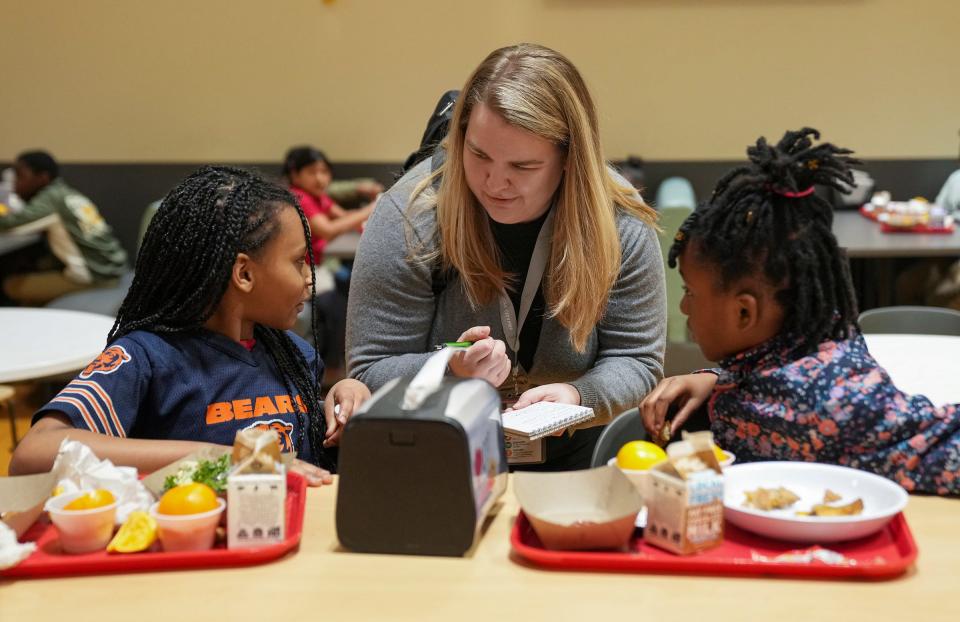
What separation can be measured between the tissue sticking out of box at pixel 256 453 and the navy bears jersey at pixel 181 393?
0.39m

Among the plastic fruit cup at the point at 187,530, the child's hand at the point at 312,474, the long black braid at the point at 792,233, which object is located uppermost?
the long black braid at the point at 792,233

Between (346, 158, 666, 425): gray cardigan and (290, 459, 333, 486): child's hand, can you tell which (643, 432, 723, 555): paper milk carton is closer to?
(290, 459, 333, 486): child's hand

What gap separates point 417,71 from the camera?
5.86m

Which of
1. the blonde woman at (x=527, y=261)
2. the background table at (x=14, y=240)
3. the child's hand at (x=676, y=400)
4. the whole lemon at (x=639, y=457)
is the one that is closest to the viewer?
the whole lemon at (x=639, y=457)

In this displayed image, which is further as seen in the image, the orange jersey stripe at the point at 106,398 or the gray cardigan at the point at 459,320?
the gray cardigan at the point at 459,320

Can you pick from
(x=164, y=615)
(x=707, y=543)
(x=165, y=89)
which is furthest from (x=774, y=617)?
(x=165, y=89)

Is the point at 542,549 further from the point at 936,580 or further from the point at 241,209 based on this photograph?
the point at 241,209

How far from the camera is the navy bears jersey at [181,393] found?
64.6 inches

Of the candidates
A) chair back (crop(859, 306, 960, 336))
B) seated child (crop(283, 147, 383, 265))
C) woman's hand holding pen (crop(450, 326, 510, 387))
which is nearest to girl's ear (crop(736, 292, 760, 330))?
woman's hand holding pen (crop(450, 326, 510, 387))

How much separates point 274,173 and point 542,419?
4460 mm

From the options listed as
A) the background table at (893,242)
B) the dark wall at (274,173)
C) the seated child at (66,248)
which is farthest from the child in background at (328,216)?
the background table at (893,242)

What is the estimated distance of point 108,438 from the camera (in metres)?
1.58

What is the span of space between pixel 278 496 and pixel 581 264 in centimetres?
97

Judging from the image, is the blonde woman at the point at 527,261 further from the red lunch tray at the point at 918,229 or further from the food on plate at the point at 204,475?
the red lunch tray at the point at 918,229
